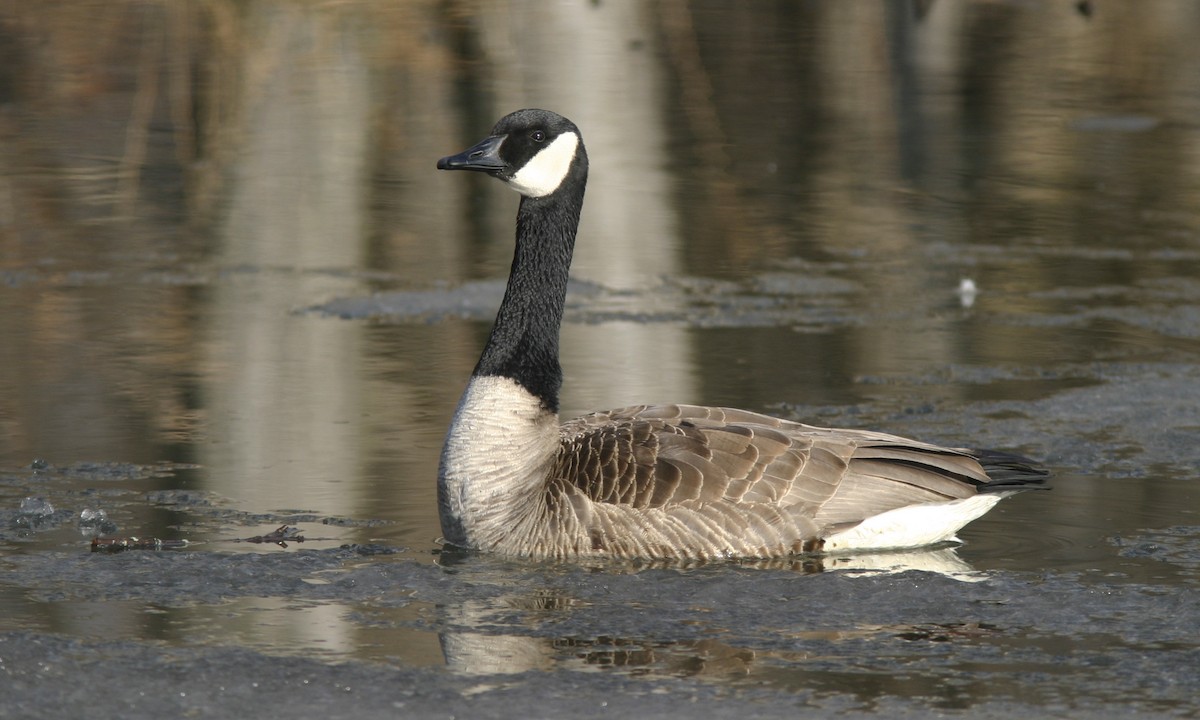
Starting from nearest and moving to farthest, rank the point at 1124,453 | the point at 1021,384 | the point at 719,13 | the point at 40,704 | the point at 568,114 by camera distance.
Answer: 1. the point at 40,704
2. the point at 1124,453
3. the point at 1021,384
4. the point at 568,114
5. the point at 719,13

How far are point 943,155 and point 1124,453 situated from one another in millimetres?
9945

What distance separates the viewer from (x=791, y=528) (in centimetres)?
706

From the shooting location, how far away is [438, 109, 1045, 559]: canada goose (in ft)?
22.9

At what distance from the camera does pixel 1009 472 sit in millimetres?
7238

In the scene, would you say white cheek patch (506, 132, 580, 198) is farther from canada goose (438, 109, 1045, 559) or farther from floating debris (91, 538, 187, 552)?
floating debris (91, 538, 187, 552)

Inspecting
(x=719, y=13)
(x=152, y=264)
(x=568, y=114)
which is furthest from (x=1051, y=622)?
(x=719, y=13)

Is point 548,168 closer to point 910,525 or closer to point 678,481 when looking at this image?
point 678,481

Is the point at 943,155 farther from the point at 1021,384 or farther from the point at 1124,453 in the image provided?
the point at 1124,453

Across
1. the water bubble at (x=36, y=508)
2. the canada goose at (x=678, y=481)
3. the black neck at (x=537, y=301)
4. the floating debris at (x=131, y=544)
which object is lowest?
the floating debris at (x=131, y=544)

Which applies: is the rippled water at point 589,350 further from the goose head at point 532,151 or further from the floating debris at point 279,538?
the goose head at point 532,151

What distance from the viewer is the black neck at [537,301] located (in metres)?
7.41

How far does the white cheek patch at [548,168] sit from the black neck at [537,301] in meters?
0.05

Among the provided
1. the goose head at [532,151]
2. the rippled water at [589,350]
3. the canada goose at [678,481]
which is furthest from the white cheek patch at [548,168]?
the rippled water at [589,350]

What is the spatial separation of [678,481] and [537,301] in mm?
1105
